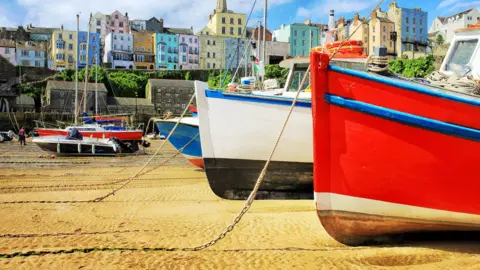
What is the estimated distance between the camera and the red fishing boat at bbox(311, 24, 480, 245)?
590cm

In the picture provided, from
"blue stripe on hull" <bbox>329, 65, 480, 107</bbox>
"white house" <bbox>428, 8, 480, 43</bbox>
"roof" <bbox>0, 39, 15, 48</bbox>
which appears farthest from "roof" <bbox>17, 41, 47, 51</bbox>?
"blue stripe on hull" <bbox>329, 65, 480, 107</bbox>

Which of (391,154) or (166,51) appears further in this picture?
(166,51)

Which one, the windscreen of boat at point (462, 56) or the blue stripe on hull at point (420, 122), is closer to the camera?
the blue stripe on hull at point (420, 122)

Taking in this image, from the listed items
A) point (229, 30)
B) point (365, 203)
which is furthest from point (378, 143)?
point (229, 30)

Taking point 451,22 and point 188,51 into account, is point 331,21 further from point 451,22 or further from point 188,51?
point 451,22

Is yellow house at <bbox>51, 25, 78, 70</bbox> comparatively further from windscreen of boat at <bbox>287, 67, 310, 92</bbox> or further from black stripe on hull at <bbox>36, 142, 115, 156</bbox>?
windscreen of boat at <bbox>287, 67, 310, 92</bbox>

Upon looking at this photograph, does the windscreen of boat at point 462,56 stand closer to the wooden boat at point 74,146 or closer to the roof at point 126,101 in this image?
the wooden boat at point 74,146

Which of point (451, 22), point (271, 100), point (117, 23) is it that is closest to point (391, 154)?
point (271, 100)

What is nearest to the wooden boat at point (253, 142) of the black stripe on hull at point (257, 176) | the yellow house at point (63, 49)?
the black stripe on hull at point (257, 176)

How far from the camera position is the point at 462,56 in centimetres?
806

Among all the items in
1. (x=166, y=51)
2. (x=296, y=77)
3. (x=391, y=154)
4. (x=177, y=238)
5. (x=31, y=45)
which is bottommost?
(x=177, y=238)

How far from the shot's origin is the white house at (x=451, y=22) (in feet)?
258

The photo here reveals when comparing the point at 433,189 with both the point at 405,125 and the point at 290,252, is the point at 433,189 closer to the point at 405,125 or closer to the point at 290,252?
the point at 405,125

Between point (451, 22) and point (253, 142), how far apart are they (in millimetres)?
85876
